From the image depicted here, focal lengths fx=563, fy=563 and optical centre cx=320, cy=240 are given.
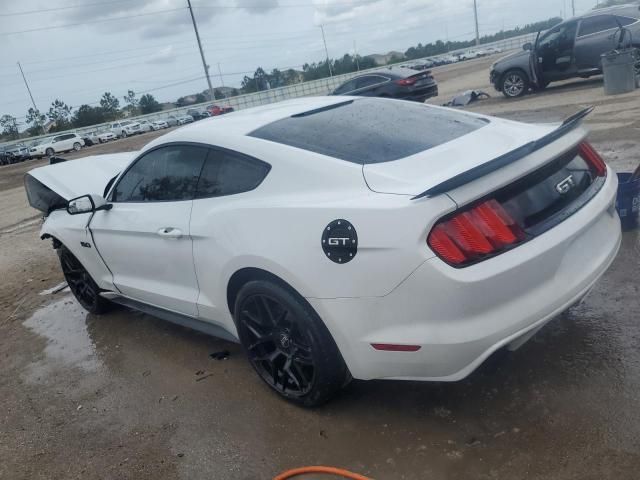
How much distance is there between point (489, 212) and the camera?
2.44 metres

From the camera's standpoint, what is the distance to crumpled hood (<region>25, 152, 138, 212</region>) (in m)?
5.09

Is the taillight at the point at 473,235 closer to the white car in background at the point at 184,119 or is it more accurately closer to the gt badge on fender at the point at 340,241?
the gt badge on fender at the point at 340,241

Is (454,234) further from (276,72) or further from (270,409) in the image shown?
(276,72)

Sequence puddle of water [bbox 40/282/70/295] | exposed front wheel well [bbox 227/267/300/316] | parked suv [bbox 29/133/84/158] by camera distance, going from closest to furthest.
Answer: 1. exposed front wheel well [bbox 227/267/300/316]
2. puddle of water [bbox 40/282/70/295]
3. parked suv [bbox 29/133/84/158]

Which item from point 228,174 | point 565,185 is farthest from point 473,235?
point 228,174

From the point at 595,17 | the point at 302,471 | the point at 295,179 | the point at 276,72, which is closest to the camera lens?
the point at 302,471

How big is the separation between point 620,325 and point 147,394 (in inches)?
119

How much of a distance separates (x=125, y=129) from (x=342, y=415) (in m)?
51.3

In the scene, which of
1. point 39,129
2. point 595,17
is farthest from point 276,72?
point 595,17

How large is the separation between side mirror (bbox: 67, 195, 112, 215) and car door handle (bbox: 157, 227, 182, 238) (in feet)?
2.86

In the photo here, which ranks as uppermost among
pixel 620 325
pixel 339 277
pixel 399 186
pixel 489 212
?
pixel 399 186

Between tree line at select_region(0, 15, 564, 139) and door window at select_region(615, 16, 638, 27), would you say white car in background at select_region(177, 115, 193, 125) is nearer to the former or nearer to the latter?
tree line at select_region(0, 15, 564, 139)

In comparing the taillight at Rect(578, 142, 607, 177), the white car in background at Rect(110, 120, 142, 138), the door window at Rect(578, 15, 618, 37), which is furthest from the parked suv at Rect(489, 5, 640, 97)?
the white car in background at Rect(110, 120, 142, 138)

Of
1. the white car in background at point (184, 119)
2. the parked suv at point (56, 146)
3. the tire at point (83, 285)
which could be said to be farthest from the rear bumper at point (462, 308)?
the white car in background at point (184, 119)
